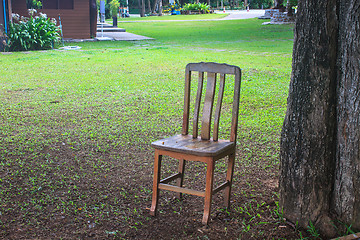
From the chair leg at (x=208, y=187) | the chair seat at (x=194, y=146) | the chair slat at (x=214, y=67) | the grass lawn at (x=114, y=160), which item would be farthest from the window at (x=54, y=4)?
the chair leg at (x=208, y=187)

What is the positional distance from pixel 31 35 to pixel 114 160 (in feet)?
47.4

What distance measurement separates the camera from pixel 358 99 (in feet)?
9.34

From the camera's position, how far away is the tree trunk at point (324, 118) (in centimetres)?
289

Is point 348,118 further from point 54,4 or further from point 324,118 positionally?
point 54,4

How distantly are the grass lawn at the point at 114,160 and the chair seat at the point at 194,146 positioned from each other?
1.95 ft

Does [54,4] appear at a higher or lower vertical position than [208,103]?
higher

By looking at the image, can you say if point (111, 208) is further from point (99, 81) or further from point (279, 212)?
point (99, 81)

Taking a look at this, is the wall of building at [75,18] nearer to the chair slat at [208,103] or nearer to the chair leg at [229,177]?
the chair slat at [208,103]

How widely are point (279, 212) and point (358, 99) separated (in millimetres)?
1084

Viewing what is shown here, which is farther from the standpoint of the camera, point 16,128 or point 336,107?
point 16,128

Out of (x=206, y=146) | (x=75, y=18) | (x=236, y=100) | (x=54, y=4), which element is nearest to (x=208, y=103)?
(x=236, y=100)

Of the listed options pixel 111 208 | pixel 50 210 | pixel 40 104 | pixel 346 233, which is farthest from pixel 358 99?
pixel 40 104

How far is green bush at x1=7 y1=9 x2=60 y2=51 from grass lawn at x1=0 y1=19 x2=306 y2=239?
753 centimetres

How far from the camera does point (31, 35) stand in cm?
1781
